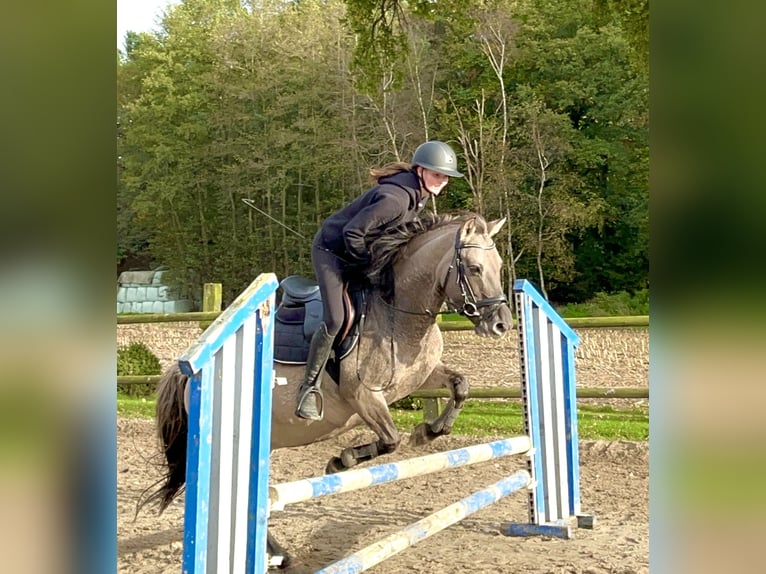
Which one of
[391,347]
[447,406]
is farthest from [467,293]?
[447,406]

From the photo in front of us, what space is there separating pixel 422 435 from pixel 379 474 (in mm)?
1091

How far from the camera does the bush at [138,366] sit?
877cm

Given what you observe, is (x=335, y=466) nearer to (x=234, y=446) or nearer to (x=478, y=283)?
(x=478, y=283)

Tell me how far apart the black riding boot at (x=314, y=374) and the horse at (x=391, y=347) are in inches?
2.7

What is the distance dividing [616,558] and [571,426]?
0.78m

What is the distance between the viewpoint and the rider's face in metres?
3.58

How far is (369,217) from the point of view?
11.0 feet

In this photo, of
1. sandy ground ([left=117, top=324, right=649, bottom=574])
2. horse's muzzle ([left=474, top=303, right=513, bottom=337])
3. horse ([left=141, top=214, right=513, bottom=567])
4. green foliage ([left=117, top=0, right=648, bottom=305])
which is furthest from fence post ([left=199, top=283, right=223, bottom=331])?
green foliage ([left=117, top=0, right=648, bottom=305])

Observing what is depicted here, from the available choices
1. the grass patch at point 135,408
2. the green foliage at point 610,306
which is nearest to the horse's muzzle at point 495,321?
the grass patch at point 135,408

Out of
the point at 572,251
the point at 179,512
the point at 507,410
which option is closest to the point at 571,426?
the point at 179,512
